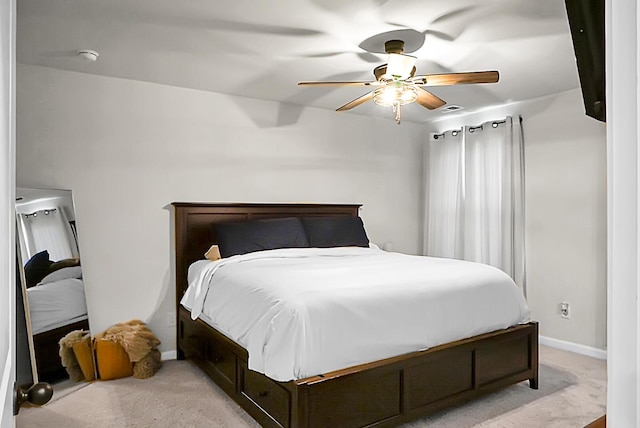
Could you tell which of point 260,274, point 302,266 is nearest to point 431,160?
point 302,266

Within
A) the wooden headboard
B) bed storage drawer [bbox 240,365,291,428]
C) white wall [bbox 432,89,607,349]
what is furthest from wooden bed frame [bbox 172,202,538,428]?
white wall [bbox 432,89,607,349]

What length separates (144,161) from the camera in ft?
12.4

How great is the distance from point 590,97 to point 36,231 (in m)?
3.30

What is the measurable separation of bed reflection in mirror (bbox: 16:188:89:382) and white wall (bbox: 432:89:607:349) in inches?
159

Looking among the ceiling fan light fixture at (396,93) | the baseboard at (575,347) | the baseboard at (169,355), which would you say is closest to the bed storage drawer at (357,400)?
the ceiling fan light fixture at (396,93)

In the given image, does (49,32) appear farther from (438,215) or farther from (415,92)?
(438,215)

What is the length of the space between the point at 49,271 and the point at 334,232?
7.65ft

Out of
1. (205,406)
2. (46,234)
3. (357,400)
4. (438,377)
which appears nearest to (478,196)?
(438,377)

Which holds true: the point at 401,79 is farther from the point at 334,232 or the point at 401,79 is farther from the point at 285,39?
the point at 334,232

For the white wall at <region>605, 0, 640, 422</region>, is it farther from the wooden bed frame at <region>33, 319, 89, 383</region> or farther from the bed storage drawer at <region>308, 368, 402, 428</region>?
the wooden bed frame at <region>33, 319, 89, 383</region>

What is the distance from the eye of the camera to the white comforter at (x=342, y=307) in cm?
222

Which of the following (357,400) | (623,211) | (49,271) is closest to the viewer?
(623,211)

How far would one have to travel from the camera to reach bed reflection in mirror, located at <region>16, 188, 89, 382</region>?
2.83 m

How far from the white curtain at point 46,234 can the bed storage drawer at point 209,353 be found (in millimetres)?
1081
